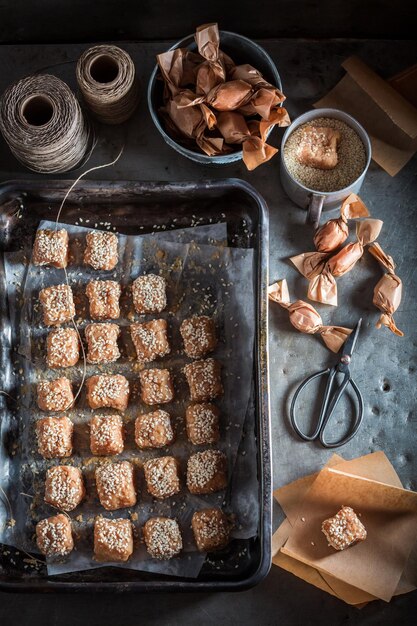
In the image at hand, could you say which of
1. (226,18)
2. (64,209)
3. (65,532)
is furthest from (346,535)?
(226,18)

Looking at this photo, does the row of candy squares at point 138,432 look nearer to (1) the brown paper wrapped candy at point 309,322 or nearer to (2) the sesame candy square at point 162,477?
(2) the sesame candy square at point 162,477

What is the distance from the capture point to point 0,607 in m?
2.15

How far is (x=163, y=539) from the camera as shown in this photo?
2018 millimetres

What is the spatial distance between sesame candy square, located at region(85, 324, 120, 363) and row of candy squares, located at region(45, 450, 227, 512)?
0.31 meters

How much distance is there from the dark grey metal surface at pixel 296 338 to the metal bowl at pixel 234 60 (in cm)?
15

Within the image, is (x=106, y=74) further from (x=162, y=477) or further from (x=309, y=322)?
(x=162, y=477)

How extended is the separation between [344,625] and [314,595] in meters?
0.12

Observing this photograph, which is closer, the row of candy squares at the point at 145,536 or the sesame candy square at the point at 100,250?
the row of candy squares at the point at 145,536

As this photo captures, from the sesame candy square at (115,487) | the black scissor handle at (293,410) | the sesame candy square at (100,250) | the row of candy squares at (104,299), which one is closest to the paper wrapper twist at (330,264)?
the black scissor handle at (293,410)

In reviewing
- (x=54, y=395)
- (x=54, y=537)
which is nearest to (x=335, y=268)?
(x=54, y=395)

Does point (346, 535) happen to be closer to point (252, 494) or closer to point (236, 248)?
point (252, 494)

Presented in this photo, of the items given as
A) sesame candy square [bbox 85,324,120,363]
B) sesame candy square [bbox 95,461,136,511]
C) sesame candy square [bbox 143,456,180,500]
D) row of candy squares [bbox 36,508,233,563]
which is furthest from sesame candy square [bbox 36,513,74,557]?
sesame candy square [bbox 85,324,120,363]

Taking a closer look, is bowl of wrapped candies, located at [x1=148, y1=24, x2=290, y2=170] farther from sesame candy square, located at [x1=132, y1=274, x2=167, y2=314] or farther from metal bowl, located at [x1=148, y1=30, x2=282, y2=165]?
sesame candy square, located at [x1=132, y1=274, x2=167, y2=314]

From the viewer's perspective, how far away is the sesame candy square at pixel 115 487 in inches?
80.8
